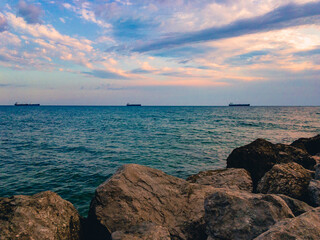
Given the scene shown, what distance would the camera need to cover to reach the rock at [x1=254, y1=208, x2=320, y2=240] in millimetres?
3488

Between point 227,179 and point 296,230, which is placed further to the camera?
point 227,179

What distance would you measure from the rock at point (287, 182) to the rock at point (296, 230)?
3.34 metres

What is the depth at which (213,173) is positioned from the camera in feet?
29.0

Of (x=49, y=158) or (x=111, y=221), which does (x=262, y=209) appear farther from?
(x=49, y=158)

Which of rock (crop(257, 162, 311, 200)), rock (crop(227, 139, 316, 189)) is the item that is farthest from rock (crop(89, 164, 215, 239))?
rock (crop(227, 139, 316, 189))

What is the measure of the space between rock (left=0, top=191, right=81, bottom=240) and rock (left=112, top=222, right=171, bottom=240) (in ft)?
4.21

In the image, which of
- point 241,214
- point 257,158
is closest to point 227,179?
point 257,158

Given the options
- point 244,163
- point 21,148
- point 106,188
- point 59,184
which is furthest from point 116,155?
point 106,188

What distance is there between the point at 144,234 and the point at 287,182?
16.6 ft

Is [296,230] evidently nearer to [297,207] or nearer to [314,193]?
[297,207]

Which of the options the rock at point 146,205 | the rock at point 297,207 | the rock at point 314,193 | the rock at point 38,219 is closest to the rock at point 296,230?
the rock at point 297,207

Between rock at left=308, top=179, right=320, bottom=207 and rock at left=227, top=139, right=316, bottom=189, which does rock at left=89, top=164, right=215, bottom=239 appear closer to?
rock at left=308, top=179, right=320, bottom=207

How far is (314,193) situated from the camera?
21.4 ft

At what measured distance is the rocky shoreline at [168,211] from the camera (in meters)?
4.47
